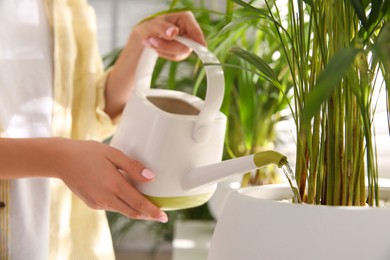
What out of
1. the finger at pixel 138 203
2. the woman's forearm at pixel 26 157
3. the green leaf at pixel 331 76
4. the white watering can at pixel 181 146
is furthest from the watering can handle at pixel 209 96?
the green leaf at pixel 331 76

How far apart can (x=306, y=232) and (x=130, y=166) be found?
0.34 metres

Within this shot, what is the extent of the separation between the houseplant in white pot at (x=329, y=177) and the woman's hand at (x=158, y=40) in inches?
15.3

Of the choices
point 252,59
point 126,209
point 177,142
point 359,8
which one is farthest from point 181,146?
point 359,8

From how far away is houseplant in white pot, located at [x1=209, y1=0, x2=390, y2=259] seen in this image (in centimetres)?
52

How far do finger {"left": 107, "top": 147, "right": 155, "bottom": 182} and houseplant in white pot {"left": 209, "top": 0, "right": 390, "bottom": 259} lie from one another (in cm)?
18

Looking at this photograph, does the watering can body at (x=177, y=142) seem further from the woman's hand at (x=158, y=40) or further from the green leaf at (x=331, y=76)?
the green leaf at (x=331, y=76)

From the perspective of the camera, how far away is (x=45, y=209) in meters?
1.15

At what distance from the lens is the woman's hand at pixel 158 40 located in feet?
3.39

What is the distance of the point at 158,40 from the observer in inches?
41.3

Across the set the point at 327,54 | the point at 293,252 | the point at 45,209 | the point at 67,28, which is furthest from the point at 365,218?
the point at 67,28

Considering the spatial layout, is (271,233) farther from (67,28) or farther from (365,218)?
(67,28)

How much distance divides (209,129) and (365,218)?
1.09 ft

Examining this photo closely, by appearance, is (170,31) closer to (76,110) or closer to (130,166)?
(130,166)

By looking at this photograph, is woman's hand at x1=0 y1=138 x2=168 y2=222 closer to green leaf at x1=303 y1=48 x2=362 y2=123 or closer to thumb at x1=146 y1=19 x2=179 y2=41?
thumb at x1=146 y1=19 x2=179 y2=41
